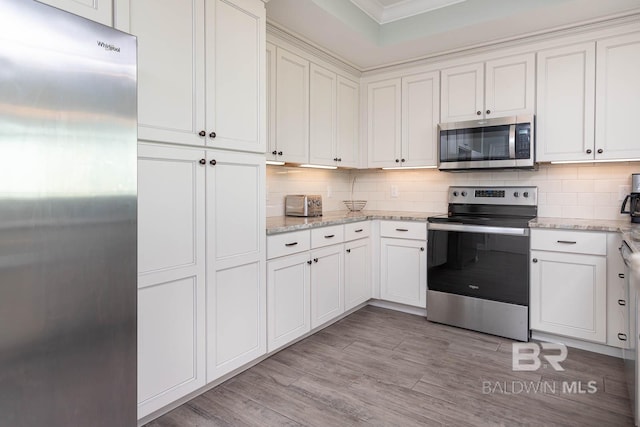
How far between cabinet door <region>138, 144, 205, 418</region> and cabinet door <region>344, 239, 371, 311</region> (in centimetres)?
151

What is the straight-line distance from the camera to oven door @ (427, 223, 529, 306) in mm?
2770

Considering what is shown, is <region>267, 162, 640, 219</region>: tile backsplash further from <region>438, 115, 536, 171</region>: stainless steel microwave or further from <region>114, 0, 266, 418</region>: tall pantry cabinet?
<region>114, 0, 266, 418</region>: tall pantry cabinet

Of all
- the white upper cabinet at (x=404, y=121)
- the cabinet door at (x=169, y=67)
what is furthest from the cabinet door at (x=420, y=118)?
the cabinet door at (x=169, y=67)

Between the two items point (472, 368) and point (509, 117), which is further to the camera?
point (509, 117)

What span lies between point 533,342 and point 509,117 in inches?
69.8

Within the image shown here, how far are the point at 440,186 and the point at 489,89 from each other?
3.24 feet

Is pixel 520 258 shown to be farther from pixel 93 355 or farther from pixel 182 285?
pixel 93 355

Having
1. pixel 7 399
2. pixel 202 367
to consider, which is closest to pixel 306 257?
pixel 202 367

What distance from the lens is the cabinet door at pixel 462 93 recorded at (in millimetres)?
3174

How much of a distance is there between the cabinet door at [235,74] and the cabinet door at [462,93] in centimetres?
184

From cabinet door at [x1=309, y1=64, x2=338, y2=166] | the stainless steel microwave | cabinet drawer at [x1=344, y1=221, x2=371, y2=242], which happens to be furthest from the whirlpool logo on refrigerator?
the stainless steel microwave

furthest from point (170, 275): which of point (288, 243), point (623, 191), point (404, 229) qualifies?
point (623, 191)

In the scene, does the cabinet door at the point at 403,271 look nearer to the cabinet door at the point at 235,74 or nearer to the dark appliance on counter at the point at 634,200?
the dark appliance on counter at the point at 634,200

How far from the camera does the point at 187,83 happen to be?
1.82m
